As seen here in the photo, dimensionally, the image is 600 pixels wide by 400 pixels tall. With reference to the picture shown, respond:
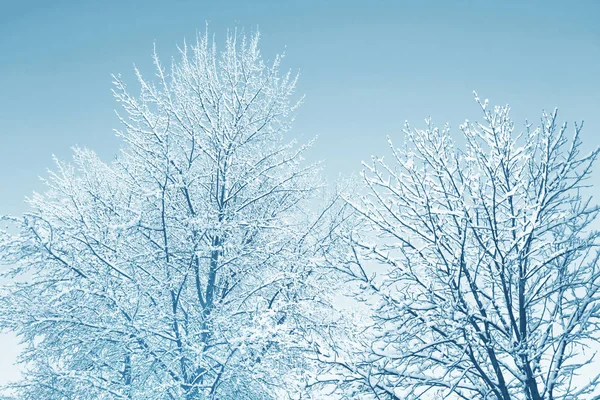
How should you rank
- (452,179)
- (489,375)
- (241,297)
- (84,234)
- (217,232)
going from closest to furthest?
(489,375), (452,179), (84,234), (217,232), (241,297)

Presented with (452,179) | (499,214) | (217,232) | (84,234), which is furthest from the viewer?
(217,232)

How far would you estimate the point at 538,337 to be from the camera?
159 inches

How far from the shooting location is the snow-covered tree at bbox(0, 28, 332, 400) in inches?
193

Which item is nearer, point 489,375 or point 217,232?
point 489,375

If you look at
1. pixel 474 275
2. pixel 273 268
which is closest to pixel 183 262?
pixel 273 268

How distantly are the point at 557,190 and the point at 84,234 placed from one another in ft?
17.7

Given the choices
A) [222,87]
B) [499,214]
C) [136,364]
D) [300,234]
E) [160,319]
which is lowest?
[136,364]

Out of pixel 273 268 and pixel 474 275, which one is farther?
pixel 273 268

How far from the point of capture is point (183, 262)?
5633 mm

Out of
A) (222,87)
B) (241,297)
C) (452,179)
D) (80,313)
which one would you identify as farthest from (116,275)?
(452,179)

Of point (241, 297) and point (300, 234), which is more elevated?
point (300, 234)

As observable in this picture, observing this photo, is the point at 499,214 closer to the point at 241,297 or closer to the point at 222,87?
the point at 241,297

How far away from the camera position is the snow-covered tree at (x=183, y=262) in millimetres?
4895

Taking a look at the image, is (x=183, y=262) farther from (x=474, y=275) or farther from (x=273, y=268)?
(x=474, y=275)
